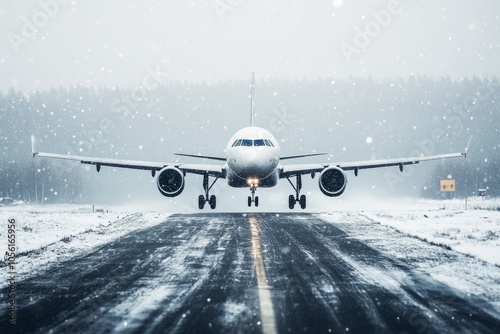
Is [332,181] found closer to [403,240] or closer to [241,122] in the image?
[403,240]

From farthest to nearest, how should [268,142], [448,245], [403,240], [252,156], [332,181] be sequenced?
[332,181]
[268,142]
[252,156]
[403,240]
[448,245]

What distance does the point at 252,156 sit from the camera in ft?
77.8

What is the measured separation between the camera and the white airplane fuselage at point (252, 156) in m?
23.9

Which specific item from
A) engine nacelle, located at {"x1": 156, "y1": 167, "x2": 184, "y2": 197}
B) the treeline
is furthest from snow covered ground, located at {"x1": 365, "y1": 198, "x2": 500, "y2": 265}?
the treeline

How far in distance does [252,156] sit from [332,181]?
6.08 m

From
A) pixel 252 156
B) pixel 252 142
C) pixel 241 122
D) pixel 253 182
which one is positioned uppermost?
pixel 241 122

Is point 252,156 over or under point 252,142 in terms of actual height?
under

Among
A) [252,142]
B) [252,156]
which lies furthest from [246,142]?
[252,156]

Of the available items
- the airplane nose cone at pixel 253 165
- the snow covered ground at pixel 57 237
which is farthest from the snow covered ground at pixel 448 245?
the snow covered ground at pixel 57 237

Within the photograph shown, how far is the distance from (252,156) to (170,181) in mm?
5497

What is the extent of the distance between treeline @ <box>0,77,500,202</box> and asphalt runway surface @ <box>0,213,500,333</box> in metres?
105

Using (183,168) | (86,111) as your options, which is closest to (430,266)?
(183,168)

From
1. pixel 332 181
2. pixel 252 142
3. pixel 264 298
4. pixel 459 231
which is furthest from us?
pixel 332 181

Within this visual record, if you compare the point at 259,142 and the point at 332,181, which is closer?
the point at 259,142
